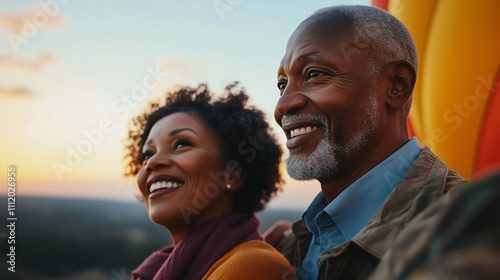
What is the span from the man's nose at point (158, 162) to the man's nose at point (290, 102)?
878mm

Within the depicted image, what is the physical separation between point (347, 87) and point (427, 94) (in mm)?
1711

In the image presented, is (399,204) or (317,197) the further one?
(317,197)

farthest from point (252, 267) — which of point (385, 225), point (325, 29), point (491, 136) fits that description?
point (491, 136)

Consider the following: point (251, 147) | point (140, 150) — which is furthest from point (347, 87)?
point (140, 150)

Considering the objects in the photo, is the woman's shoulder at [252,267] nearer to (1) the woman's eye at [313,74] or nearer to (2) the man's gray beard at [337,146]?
(2) the man's gray beard at [337,146]

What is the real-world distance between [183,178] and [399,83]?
1282mm

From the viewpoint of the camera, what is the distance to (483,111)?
3053 mm

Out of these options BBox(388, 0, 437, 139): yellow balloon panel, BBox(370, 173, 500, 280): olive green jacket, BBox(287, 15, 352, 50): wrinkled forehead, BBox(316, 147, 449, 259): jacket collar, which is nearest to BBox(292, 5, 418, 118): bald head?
BBox(287, 15, 352, 50): wrinkled forehead

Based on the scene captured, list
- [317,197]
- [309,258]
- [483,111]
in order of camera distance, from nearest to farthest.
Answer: [309,258]
[317,197]
[483,111]

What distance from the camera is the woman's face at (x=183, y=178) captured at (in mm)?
2455

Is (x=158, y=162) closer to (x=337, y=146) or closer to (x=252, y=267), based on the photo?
(x=252, y=267)

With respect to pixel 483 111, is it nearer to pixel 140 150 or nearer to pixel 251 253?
pixel 251 253

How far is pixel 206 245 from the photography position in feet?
7.47

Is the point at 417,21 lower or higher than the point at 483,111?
higher
